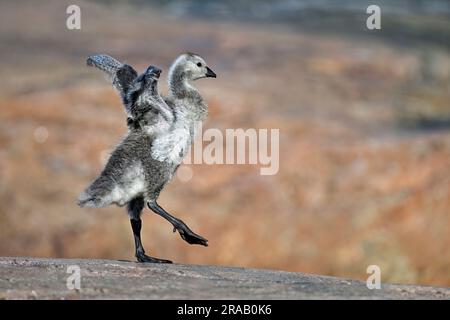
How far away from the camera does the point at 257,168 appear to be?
707 inches

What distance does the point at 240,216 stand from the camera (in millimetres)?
17281

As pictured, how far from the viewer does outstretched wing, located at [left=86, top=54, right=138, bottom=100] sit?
9961 mm

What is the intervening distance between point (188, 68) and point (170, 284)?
2453 millimetres

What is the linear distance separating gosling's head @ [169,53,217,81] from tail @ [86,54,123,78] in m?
0.57

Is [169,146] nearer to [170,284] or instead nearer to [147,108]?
[147,108]

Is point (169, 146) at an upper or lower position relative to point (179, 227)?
upper

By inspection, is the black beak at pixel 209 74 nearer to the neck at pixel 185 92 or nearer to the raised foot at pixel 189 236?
the neck at pixel 185 92

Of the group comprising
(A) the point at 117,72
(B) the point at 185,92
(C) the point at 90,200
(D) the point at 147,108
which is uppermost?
(A) the point at 117,72

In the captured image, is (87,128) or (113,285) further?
(87,128)

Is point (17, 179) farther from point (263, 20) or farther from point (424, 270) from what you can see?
point (263, 20)

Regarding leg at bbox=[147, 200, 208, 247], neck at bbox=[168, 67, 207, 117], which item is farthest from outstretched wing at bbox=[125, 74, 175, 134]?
leg at bbox=[147, 200, 208, 247]

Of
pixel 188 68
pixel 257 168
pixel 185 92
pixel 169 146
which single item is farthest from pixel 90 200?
pixel 257 168

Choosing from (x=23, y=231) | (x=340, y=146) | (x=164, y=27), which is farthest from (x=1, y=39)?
(x=340, y=146)

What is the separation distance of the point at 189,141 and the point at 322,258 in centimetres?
724
